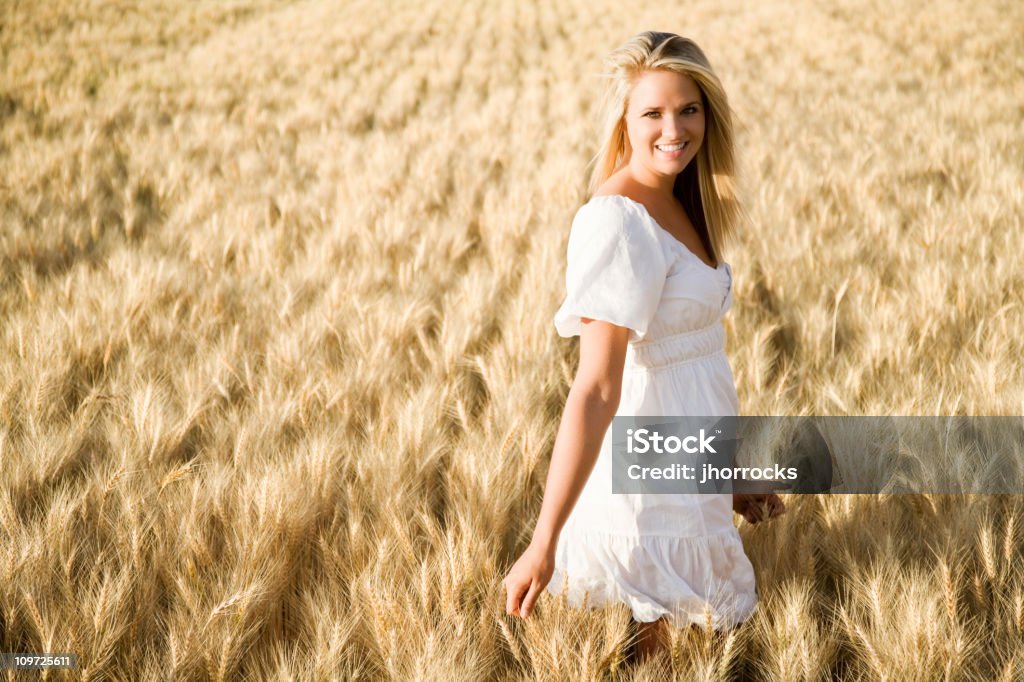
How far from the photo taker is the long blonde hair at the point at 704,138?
126cm

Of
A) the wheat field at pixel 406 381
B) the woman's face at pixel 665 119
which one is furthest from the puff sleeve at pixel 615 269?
the wheat field at pixel 406 381

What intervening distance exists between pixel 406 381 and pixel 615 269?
3.89 ft

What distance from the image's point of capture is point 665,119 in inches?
49.3

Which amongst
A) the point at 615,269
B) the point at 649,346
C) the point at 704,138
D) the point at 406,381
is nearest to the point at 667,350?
the point at 649,346

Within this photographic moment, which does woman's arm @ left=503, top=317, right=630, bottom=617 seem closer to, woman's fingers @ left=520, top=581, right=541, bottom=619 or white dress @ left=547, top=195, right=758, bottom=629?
woman's fingers @ left=520, top=581, right=541, bottom=619

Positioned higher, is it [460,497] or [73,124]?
[73,124]

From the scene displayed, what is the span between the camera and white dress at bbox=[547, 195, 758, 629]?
1158 mm

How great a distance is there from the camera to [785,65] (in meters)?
8.03

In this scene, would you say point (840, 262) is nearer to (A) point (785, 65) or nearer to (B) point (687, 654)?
(B) point (687, 654)

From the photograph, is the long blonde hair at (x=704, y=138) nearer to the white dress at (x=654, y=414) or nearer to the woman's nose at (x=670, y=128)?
the woman's nose at (x=670, y=128)

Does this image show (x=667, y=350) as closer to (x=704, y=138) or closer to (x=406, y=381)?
(x=704, y=138)

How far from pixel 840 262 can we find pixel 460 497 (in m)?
2.09

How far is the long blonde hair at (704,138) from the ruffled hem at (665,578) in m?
0.59

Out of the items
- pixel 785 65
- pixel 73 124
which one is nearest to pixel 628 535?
pixel 73 124
